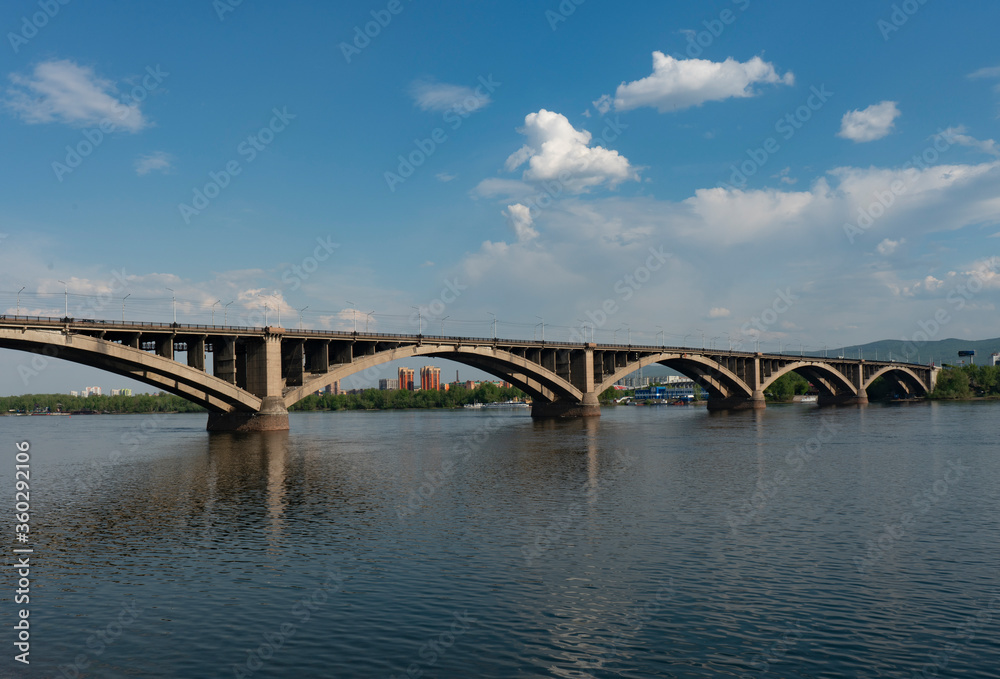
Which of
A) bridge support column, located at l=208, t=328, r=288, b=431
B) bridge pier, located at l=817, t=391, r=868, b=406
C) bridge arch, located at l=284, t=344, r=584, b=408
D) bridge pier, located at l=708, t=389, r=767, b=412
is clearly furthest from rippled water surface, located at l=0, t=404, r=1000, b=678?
bridge pier, located at l=817, t=391, r=868, b=406

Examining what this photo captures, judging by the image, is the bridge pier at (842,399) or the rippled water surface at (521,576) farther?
the bridge pier at (842,399)

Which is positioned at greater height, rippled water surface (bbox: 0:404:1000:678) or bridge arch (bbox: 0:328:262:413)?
bridge arch (bbox: 0:328:262:413)

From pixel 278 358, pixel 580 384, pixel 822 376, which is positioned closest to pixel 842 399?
pixel 822 376

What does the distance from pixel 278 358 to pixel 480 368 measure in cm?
3932

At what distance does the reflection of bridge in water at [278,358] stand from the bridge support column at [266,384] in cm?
12

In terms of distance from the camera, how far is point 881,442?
59.5m

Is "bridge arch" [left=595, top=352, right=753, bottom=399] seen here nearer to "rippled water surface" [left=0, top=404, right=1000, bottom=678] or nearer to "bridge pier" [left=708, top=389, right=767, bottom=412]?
"bridge pier" [left=708, top=389, right=767, bottom=412]

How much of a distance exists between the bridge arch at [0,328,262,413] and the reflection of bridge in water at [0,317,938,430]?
0.10 metres

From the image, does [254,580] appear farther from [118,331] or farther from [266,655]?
[118,331]

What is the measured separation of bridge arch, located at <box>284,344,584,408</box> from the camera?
87.8 m

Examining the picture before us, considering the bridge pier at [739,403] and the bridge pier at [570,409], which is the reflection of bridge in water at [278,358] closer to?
the bridge pier at [570,409]

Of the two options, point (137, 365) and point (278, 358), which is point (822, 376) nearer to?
point (278, 358)

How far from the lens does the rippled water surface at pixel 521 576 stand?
13.4 metres

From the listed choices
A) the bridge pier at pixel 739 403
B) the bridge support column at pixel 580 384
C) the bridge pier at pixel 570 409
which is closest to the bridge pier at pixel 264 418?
the bridge pier at pixel 570 409
